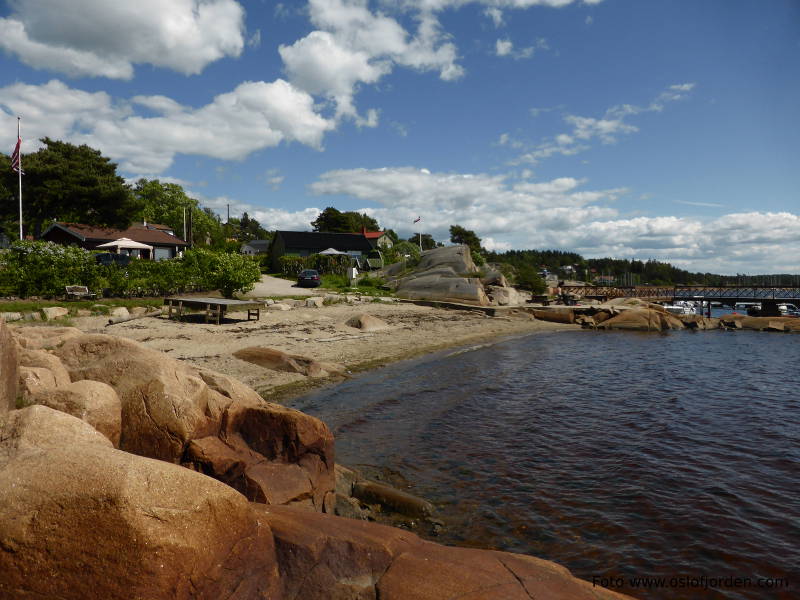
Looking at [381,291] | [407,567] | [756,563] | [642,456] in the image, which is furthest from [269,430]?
[381,291]

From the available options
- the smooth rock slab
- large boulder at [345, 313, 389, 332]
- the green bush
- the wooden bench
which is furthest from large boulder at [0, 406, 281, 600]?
the green bush

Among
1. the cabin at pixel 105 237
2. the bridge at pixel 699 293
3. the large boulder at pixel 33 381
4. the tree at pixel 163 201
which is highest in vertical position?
the tree at pixel 163 201

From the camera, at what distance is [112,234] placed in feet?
149

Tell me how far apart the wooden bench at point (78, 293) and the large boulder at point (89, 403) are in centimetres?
2055

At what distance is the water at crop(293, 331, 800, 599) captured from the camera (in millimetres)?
6051

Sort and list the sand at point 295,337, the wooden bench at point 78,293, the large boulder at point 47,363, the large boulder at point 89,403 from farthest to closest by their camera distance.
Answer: the wooden bench at point 78,293 → the sand at point 295,337 → the large boulder at point 47,363 → the large boulder at point 89,403

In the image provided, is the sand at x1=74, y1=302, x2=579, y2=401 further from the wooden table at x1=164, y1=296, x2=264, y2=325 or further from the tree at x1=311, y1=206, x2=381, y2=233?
the tree at x1=311, y1=206, x2=381, y2=233

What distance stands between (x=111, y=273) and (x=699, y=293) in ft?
269

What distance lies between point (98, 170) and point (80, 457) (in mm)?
53533

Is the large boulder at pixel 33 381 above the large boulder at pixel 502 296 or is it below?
below

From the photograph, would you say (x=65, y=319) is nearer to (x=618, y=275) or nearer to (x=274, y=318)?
(x=274, y=318)

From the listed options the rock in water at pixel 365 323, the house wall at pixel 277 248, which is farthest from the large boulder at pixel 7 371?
the house wall at pixel 277 248

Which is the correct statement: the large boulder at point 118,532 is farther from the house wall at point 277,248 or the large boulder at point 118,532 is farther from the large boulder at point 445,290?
the house wall at point 277,248

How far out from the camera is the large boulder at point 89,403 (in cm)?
504
